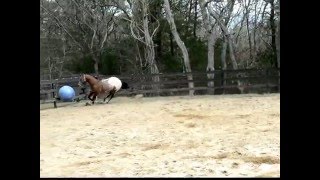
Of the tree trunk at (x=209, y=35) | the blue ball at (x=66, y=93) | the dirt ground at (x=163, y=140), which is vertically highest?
the tree trunk at (x=209, y=35)

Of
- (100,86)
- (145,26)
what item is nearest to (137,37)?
(145,26)

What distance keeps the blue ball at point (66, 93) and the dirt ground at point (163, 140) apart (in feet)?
1.49

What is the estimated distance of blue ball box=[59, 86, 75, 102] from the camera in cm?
1134

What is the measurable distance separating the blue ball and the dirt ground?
45cm

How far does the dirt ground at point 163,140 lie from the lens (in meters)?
4.47

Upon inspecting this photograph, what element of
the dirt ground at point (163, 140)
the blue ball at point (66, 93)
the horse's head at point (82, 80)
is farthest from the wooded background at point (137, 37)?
the dirt ground at point (163, 140)

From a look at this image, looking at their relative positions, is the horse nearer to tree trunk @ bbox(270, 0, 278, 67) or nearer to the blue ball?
the blue ball

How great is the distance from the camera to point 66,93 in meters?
11.4

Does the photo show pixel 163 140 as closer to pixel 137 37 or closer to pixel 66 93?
pixel 66 93

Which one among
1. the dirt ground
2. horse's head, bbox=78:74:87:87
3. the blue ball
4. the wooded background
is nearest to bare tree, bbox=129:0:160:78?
the wooded background

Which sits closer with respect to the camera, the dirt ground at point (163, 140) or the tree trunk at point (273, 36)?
the dirt ground at point (163, 140)

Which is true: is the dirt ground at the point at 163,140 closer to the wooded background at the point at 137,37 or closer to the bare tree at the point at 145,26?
the bare tree at the point at 145,26

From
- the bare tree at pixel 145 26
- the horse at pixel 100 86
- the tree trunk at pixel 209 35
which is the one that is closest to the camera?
the horse at pixel 100 86
